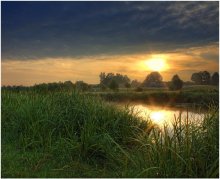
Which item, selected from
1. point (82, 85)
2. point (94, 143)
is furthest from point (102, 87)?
point (94, 143)

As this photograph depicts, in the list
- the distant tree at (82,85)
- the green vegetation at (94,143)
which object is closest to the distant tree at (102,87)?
the distant tree at (82,85)

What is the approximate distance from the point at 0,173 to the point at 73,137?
1411 mm

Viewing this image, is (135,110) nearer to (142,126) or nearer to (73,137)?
(142,126)

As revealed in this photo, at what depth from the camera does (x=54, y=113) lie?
758 cm

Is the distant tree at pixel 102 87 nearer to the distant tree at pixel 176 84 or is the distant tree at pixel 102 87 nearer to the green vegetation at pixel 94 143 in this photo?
the green vegetation at pixel 94 143

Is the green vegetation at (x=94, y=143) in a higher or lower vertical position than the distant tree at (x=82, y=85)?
lower

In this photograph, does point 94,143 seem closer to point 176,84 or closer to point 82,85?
point 82,85

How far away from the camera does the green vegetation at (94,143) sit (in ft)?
15.7

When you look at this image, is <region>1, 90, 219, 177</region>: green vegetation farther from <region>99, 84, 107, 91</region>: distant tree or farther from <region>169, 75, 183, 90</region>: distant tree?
<region>169, 75, 183, 90</region>: distant tree

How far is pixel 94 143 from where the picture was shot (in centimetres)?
633

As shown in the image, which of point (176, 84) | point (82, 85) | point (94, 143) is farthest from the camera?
point (176, 84)

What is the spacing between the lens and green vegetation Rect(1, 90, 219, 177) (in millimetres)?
4777

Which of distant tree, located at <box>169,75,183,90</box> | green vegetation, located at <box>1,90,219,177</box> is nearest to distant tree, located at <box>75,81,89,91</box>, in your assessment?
green vegetation, located at <box>1,90,219,177</box>

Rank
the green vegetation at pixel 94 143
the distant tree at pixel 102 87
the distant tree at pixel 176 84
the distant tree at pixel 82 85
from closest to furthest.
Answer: the green vegetation at pixel 94 143 → the distant tree at pixel 82 85 → the distant tree at pixel 102 87 → the distant tree at pixel 176 84
